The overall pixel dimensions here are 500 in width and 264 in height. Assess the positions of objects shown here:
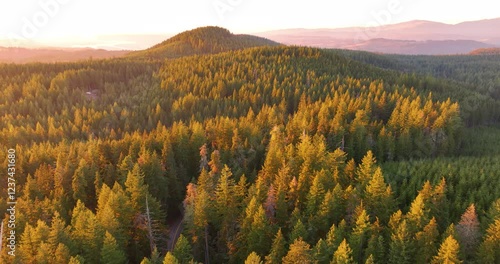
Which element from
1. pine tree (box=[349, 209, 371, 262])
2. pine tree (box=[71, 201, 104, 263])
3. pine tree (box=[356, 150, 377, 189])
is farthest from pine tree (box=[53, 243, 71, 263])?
pine tree (box=[356, 150, 377, 189])

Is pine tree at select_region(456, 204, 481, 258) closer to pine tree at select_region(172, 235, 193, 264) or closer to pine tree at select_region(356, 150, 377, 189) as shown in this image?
pine tree at select_region(356, 150, 377, 189)

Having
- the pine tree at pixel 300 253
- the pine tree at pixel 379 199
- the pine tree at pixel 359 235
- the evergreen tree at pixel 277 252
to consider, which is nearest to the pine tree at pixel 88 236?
the evergreen tree at pixel 277 252

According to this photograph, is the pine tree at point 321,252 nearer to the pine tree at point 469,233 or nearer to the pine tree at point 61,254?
the pine tree at point 469,233

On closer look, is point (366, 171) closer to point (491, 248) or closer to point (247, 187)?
point (491, 248)

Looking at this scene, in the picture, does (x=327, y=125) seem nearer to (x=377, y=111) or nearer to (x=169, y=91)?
(x=377, y=111)

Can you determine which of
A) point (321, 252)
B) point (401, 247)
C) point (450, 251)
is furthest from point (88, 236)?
point (450, 251)

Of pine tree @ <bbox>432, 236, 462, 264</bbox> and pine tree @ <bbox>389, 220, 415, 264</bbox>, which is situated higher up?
pine tree @ <bbox>432, 236, 462, 264</bbox>

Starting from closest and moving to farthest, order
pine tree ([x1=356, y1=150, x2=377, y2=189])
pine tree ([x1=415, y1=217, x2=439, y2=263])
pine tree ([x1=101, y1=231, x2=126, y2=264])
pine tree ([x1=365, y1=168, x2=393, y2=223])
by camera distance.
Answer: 1. pine tree ([x1=101, y1=231, x2=126, y2=264])
2. pine tree ([x1=415, y1=217, x2=439, y2=263])
3. pine tree ([x1=365, y1=168, x2=393, y2=223])
4. pine tree ([x1=356, y1=150, x2=377, y2=189])

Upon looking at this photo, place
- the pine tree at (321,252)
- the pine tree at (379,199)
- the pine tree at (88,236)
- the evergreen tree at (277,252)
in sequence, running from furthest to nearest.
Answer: the pine tree at (379,199), the pine tree at (88,236), the evergreen tree at (277,252), the pine tree at (321,252)

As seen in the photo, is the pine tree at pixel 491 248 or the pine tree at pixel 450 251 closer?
the pine tree at pixel 450 251
